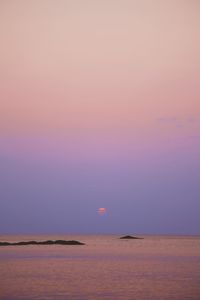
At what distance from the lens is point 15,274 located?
45688mm

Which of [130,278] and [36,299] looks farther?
[130,278]

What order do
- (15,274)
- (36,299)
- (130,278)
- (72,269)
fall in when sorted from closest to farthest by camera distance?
1. (36,299)
2. (130,278)
3. (15,274)
4. (72,269)

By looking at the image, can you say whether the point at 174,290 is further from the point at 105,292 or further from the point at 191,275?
the point at 191,275

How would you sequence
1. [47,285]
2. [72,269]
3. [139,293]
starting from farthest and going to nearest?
A: 1. [72,269]
2. [47,285]
3. [139,293]

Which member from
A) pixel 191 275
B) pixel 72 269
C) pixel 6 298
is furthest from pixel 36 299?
pixel 72 269

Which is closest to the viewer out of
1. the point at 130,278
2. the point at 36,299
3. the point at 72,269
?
the point at 36,299

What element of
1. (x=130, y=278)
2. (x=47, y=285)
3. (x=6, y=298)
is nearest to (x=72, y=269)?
(x=130, y=278)

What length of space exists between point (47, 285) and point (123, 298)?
25.4 ft

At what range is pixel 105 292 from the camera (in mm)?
33688

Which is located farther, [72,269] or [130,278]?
[72,269]

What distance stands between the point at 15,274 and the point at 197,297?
771 inches

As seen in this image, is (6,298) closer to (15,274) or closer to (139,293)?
(139,293)

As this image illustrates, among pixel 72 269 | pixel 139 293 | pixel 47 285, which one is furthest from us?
pixel 72 269

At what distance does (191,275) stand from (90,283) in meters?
9.71
